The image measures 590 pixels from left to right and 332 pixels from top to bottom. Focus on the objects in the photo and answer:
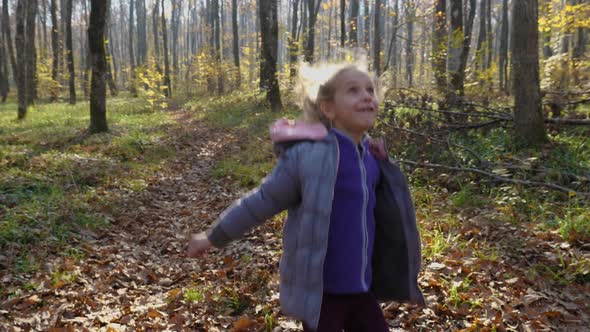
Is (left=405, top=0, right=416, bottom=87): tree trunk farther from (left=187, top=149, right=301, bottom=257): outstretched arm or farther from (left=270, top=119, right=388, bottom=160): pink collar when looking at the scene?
(left=187, top=149, right=301, bottom=257): outstretched arm

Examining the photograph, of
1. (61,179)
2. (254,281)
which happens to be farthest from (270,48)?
(254,281)

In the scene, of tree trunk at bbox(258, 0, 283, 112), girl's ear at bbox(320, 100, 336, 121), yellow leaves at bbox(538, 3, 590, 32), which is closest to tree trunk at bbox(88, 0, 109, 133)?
tree trunk at bbox(258, 0, 283, 112)

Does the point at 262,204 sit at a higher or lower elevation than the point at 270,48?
lower

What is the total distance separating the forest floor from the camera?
11.9ft

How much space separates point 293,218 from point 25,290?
3.43 m

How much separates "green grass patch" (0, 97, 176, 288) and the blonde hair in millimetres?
3829

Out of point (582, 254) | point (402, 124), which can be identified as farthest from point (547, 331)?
point (402, 124)

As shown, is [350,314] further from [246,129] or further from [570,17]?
[246,129]

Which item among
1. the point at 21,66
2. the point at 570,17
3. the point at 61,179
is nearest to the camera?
the point at 61,179

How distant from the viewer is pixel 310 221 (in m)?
1.85

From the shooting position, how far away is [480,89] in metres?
12.6

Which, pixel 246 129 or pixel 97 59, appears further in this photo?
pixel 246 129

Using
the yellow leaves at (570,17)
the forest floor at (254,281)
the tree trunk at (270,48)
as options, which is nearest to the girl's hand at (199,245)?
the forest floor at (254,281)

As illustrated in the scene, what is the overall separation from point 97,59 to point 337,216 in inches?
436
